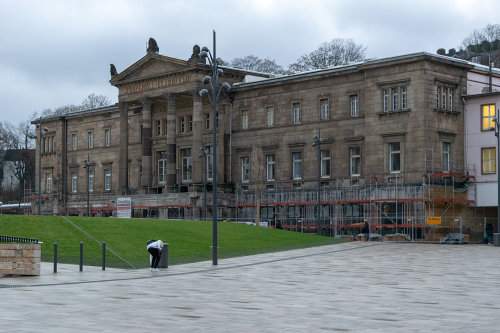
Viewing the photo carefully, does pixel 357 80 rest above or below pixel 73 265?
above

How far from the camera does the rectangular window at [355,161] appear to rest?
237 feet

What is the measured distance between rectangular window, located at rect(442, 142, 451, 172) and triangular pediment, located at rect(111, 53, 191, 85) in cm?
2468

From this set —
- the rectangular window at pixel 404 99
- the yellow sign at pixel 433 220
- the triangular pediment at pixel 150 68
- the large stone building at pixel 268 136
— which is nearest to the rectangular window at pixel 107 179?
the large stone building at pixel 268 136

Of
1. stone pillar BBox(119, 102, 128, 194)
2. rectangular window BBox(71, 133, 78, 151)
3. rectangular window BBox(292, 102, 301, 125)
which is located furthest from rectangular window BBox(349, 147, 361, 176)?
rectangular window BBox(71, 133, 78, 151)

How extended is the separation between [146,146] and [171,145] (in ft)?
17.0

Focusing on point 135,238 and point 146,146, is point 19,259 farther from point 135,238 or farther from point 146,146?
point 146,146

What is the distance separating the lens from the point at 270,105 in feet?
260

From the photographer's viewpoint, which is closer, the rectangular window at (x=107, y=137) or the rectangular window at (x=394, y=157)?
the rectangular window at (x=394, y=157)

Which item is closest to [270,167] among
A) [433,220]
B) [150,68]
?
[150,68]

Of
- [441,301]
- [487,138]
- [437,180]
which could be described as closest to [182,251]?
[441,301]

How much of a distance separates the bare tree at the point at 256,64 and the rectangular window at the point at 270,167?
43247mm

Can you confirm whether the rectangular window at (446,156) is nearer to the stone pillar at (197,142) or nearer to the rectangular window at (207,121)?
the stone pillar at (197,142)

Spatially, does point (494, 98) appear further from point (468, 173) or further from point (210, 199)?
point (210, 199)

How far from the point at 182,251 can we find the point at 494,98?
32531mm
